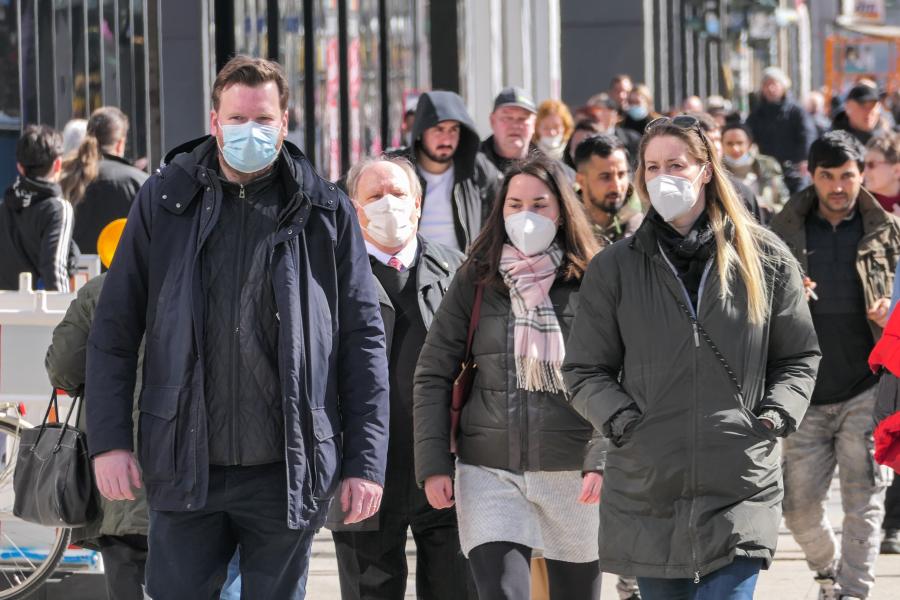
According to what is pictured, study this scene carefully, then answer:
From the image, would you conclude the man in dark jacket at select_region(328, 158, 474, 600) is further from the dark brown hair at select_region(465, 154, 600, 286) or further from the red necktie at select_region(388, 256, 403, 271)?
the dark brown hair at select_region(465, 154, 600, 286)

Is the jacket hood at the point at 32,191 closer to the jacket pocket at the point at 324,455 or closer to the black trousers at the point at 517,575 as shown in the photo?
the black trousers at the point at 517,575

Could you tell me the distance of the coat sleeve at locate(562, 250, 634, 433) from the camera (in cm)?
466

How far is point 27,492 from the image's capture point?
210 inches

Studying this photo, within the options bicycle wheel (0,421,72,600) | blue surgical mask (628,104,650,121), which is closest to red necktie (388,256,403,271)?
bicycle wheel (0,421,72,600)

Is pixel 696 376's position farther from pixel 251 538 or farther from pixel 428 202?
pixel 428 202

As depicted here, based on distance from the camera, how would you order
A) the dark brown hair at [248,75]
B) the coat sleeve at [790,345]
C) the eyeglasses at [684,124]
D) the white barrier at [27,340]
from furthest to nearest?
the white barrier at [27,340]
the eyeglasses at [684,124]
the coat sleeve at [790,345]
the dark brown hair at [248,75]

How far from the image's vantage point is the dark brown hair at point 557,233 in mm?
5488

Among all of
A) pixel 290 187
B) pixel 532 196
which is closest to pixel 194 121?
pixel 532 196

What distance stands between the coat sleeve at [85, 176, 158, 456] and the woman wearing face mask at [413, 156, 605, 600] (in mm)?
1169

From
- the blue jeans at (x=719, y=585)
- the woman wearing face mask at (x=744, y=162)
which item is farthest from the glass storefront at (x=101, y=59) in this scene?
the blue jeans at (x=719, y=585)

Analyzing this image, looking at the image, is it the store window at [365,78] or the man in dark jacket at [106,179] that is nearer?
the man in dark jacket at [106,179]

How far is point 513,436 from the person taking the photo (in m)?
5.22

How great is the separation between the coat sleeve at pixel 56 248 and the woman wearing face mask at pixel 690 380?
490 cm

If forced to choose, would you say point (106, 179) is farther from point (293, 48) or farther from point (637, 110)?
point (293, 48)
